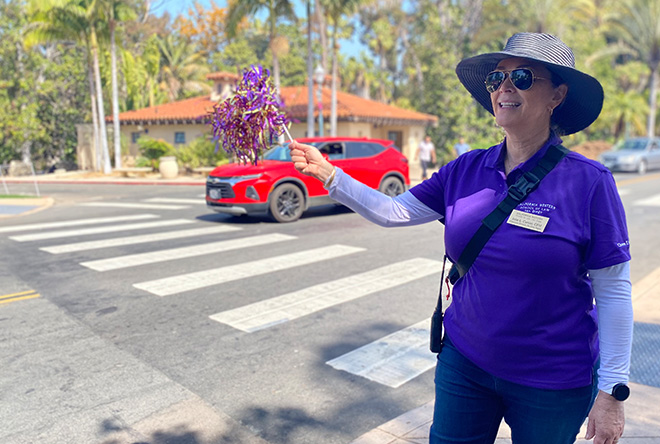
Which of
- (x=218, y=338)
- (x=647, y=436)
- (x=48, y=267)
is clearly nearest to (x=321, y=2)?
(x=48, y=267)

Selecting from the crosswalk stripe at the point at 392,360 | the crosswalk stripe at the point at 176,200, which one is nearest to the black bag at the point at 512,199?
the crosswalk stripe at the point at 392,360

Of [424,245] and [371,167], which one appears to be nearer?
[424,245]

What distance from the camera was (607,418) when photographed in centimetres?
189

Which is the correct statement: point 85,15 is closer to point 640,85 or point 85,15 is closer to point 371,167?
point 371,167

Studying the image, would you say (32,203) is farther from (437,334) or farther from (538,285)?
(538,285)

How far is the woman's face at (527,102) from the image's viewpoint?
2061 millimetres

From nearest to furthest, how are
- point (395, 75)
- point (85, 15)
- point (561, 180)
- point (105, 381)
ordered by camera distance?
point (561, 180)
point (105, 381)
point (85, 15)
point (395, 75)

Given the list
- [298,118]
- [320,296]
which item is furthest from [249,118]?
[298,118]

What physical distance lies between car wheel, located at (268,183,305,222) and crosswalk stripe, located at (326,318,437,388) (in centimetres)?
661

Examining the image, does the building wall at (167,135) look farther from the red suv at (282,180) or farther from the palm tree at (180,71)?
the red suv at (282,180)

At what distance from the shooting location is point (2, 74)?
1240 inches

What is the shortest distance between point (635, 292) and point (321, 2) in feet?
64.9

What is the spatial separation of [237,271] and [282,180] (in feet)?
14.5

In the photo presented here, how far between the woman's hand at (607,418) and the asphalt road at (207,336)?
1769mm
